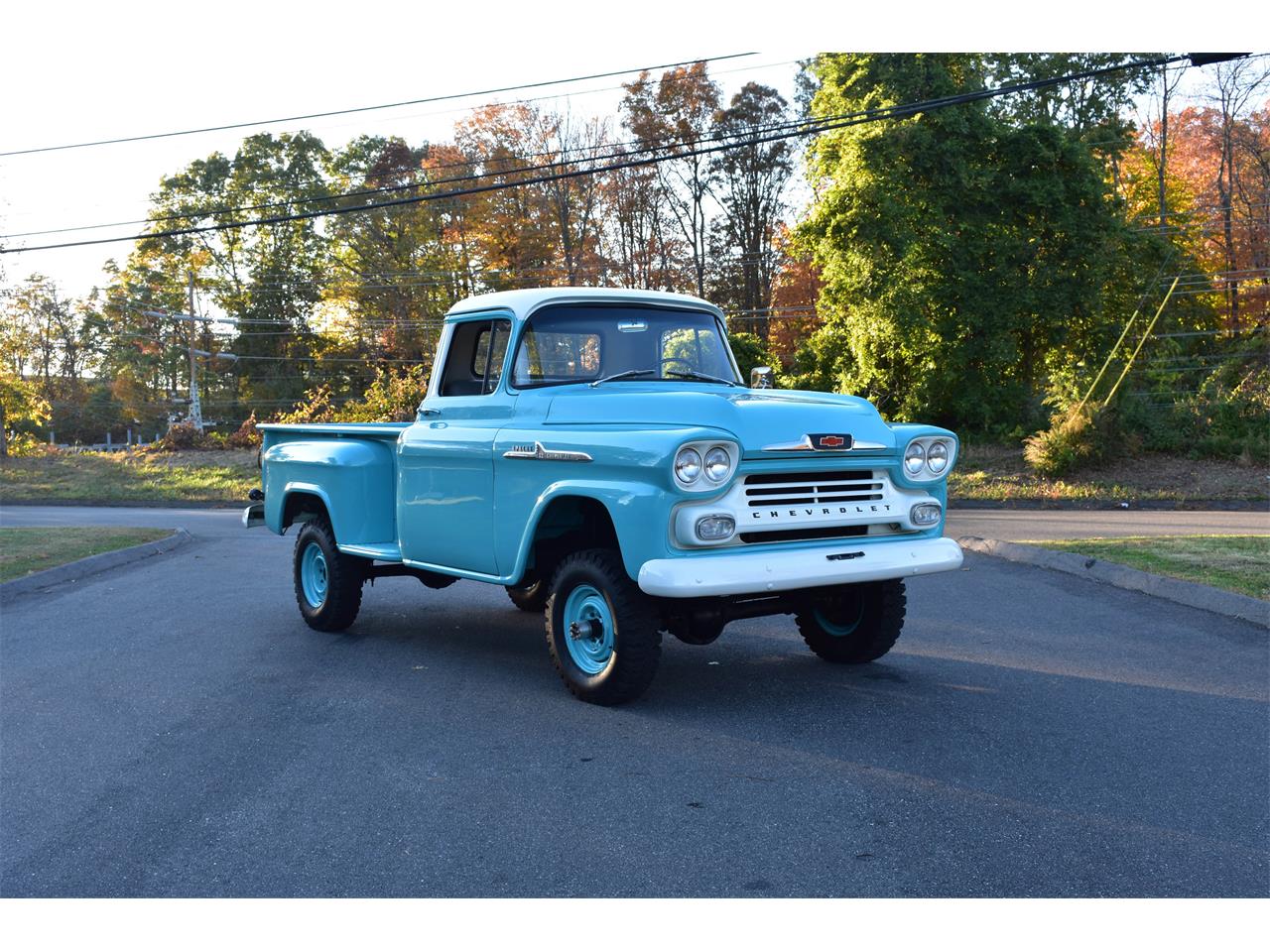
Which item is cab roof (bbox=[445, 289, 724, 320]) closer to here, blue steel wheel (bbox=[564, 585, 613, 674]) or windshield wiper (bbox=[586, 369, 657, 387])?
windshield wiper (bbox=[586, 369, 657, 387])

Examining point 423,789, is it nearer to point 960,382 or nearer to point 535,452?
point 535,452

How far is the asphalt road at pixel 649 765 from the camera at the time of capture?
379 centimetres

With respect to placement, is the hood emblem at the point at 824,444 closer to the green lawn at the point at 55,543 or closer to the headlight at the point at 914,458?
the headlight at the point at 914,458

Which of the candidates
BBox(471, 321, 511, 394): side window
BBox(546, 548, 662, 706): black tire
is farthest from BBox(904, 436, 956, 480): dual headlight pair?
BBox(471, 321, 511, 394): side window

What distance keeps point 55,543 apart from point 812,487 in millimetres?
11448

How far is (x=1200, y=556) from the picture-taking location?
1061 cm

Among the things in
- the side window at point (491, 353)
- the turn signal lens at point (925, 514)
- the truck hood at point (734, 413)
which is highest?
the side window at point (491, 353)

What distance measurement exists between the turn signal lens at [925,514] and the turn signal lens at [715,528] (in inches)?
51.7

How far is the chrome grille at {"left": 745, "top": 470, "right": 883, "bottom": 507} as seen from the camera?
19.1ft

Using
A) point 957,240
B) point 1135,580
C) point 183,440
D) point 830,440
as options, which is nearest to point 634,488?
point 830,440

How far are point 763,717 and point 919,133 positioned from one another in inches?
904

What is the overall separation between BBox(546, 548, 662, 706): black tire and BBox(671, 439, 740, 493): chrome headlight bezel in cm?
67

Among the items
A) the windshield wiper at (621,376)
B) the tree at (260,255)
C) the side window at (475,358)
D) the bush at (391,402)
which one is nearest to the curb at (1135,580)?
the windshield wiper at (621,376)

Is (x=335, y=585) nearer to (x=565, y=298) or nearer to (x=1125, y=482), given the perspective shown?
(x=565, y=298)
